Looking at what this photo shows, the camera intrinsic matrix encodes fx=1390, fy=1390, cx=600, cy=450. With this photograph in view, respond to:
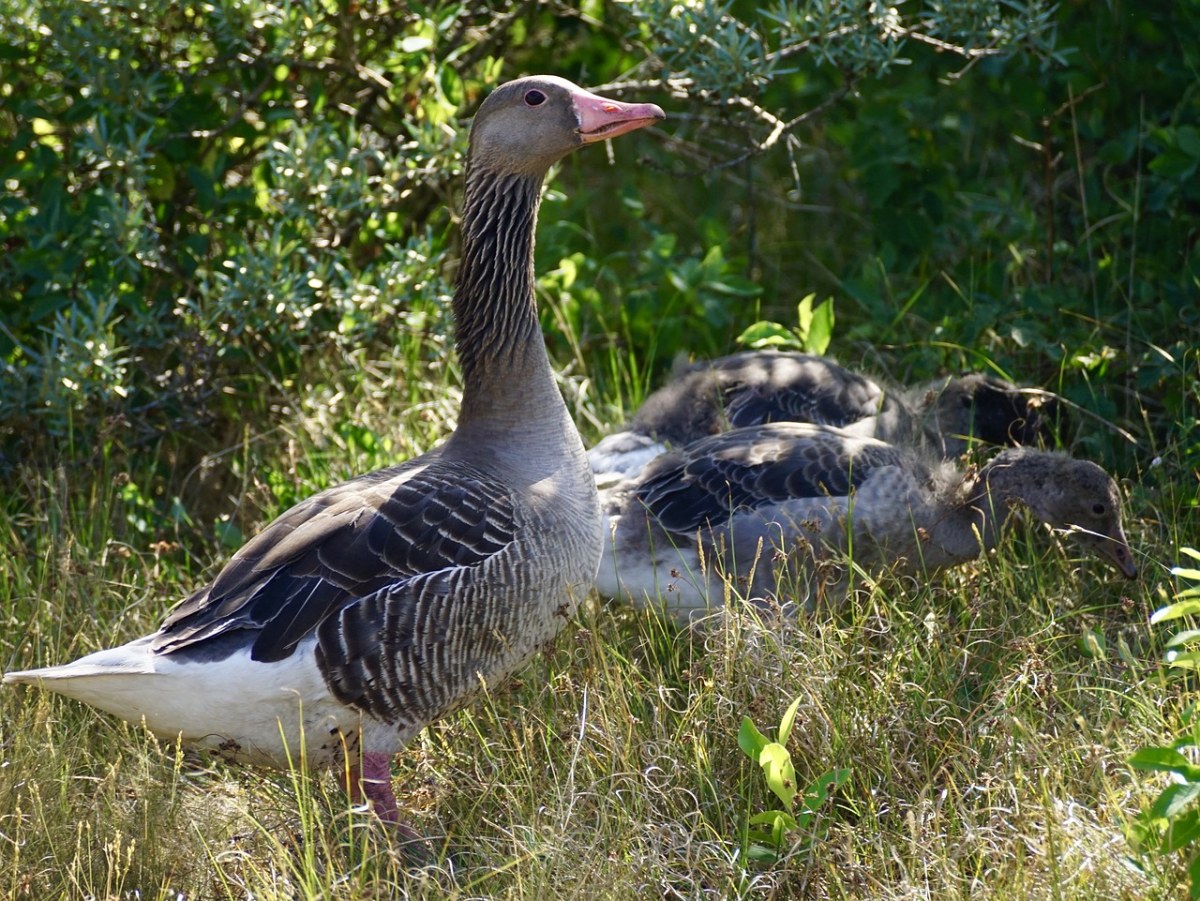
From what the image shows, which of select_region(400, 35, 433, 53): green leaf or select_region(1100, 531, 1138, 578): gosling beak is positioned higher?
select_region(400, 35, 433, 53): green leaf

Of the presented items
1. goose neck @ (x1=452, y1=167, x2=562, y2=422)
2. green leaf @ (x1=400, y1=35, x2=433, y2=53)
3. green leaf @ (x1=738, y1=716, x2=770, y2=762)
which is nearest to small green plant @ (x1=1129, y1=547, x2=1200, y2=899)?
green leaf @ (x1=738, y1=716, x2=770, y2=762)

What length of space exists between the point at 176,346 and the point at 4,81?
62.6 inches

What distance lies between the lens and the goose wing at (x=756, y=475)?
18.5ft

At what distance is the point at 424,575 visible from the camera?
4555mm

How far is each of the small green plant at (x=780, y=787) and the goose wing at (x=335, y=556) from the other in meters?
1.11

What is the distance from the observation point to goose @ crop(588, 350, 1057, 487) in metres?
6.56

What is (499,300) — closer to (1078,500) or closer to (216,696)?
(216,696)

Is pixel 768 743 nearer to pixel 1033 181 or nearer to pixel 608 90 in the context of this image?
pixel 608 90

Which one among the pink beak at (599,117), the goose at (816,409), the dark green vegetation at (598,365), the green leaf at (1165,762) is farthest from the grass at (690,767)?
the pink beak at (599,117)

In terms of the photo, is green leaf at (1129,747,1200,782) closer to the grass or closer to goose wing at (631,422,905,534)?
the grass

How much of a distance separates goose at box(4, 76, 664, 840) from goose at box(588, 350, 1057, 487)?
4.61ft

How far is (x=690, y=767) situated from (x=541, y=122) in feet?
7.79

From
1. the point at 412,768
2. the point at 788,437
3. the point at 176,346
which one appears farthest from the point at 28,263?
the point at 788,437

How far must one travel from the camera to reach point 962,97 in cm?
831
